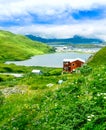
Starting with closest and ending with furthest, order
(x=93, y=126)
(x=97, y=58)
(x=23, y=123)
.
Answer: (x=93, y=126)
(x=23, y=123)
(x=97, y=58)

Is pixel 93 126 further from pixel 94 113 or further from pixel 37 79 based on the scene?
pixel 37 79

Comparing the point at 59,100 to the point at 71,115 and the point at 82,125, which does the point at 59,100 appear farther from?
the point at 82,125

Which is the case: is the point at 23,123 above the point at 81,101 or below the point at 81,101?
below

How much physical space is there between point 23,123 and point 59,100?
2647 mm

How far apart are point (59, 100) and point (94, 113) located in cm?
491

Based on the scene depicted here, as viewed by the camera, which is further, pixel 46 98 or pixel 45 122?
pixel 46 98

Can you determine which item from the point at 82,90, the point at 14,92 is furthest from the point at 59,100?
the point at 14,92

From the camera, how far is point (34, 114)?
826 inches

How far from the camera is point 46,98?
927 inches

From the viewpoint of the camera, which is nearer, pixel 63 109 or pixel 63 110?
pixel 63 110

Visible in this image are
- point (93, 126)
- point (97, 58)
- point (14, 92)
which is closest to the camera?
point (93, 126)

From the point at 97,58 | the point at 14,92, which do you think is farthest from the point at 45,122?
the point at 97,58

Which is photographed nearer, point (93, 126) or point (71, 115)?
point (93, 126)

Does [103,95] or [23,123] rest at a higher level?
[103,95]
